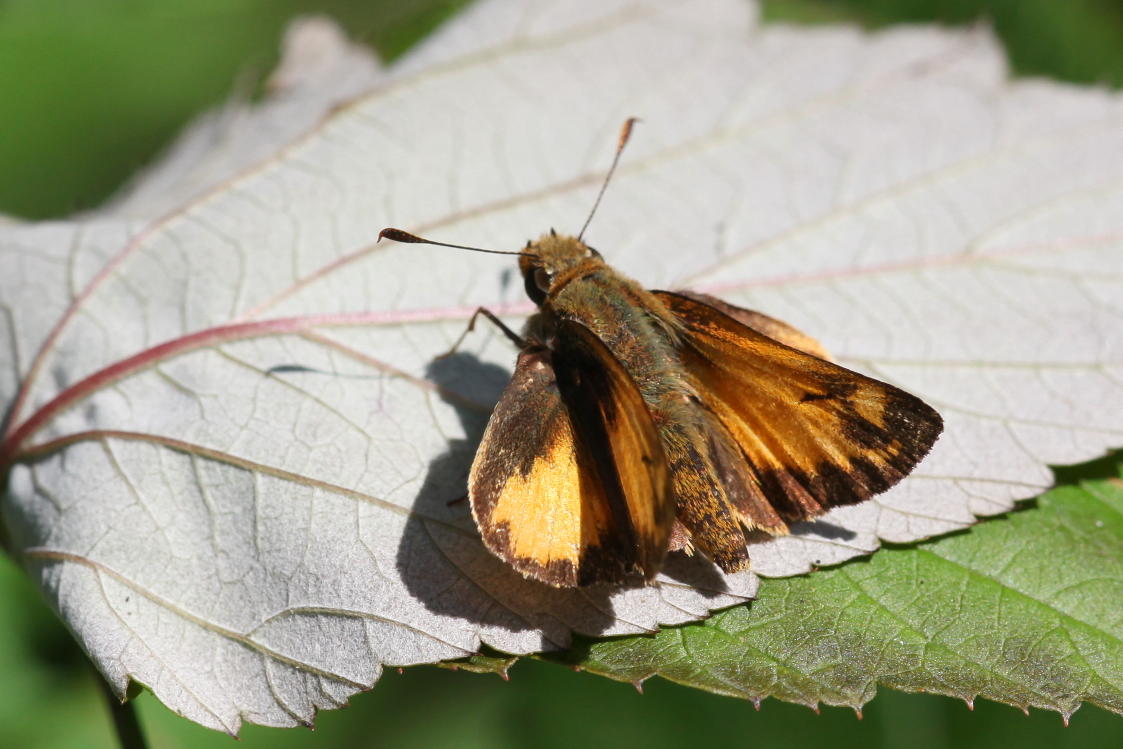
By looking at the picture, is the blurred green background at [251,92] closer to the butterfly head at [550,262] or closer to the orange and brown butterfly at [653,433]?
the butterfly head at [550,262]

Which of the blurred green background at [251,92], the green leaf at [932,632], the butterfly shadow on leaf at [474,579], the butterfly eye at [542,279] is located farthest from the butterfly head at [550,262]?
the blurred green background at [251,92]

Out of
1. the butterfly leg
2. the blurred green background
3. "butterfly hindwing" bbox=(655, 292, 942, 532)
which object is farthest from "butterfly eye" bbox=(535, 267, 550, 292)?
the blurred green background

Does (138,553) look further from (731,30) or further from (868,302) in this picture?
(731,30)

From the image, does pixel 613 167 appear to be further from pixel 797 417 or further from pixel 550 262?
pixel 797 417

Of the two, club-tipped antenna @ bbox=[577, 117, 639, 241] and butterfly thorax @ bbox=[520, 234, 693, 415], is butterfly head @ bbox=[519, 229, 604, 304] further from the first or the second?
club-tipped antenna @ bbox=[577, 117, 639, 241]

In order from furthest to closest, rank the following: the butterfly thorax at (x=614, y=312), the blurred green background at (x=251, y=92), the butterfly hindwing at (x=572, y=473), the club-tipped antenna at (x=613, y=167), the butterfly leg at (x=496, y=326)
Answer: the blurred green background at (x=251, y=92)
the club-tipped antenna at (x=613, y=167)
the butterfly leg at (x=496, y=326)
the butterfly thorax at (x=614, y=312)
the butterfly hindwing at (x=572, y=473)

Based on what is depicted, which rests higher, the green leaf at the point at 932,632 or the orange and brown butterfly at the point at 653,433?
the orange and brown butterfly at the point at 653,433

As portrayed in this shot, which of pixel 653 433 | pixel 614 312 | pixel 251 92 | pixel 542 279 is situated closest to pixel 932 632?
pixel 653 433

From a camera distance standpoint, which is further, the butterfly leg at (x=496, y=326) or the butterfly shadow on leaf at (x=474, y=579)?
the butterfly leg at (x=496, y=326)
